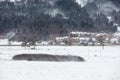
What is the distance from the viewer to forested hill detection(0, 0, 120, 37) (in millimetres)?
68356

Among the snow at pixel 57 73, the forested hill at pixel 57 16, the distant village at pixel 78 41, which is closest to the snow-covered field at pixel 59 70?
the snow at pixel 57 73

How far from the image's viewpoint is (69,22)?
8031cm

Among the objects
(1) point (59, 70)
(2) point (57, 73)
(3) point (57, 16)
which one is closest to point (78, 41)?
(3) point (57, 16)

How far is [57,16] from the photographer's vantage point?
278ft

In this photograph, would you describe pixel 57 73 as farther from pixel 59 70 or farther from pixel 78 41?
pixel 78 41

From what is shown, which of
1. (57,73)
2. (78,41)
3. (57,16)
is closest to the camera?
(57,73)

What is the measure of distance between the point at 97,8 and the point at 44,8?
14.3 meters

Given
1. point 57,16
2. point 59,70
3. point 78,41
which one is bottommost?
point 78,41

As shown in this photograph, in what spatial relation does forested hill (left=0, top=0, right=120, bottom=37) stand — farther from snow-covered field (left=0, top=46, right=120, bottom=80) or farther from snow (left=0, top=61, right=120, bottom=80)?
snow (left=0, top=61, right=120, bottom=80)

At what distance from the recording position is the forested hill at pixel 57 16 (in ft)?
224

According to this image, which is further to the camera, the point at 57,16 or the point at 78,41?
the point at 57,16

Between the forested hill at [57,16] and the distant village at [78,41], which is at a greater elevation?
the forested hill at [57,16]

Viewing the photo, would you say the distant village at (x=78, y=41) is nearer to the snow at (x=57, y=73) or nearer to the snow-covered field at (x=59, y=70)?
the snow-covered field at (x=59, y=70)

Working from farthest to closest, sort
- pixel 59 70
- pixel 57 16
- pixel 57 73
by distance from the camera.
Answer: pixel 57 16 < pixel 59 70 < pixel 57 73
